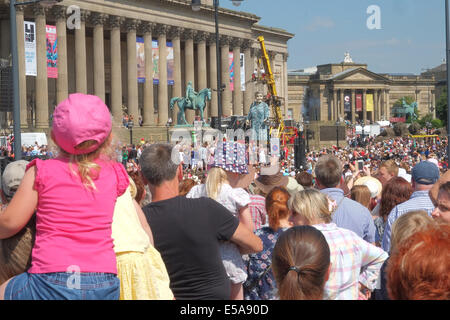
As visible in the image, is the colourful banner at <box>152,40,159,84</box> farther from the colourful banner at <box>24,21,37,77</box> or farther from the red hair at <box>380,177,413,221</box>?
the red hair at <box>380,177,413,221</box>

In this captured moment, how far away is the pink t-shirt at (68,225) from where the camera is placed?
3.66 metres

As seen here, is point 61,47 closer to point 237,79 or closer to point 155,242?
point 237,79

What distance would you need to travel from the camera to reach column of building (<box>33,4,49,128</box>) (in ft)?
160

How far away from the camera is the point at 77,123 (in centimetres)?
379

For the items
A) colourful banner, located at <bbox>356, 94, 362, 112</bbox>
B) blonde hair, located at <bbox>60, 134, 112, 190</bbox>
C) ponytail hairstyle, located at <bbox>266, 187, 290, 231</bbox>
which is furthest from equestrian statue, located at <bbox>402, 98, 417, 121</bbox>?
blonde hair, located at <bbox>60, 134, 112, 190</bbox>

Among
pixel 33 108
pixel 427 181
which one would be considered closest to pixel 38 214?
pixel 427 181

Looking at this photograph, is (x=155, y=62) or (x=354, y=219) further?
(x=155, y=62)

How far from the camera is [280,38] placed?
282 feet

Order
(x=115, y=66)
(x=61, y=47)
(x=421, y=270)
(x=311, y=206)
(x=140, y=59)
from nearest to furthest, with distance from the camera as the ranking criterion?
1. (x=421, y=270)
2. (x=311, y=206)
3. (x=61, y=47)
4. (x=115, y=66)
5. (x=140, y=59)

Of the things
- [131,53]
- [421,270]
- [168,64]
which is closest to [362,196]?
[421,270]

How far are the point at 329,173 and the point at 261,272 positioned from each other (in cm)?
213

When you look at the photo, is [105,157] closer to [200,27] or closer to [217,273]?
[217,273]

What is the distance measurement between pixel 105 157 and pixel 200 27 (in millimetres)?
64111

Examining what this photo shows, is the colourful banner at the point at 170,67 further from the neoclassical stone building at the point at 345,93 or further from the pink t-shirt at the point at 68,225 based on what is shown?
the neoclassical stone building at the point at 345,93
